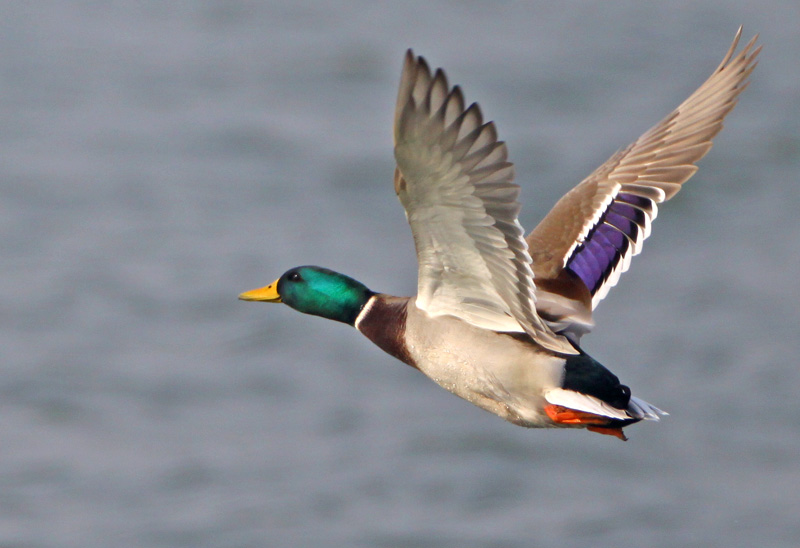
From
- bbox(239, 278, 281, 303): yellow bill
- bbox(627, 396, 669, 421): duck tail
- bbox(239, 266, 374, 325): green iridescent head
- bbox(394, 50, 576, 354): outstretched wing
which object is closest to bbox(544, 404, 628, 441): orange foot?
bbox(627, 396, 669, 421): duck tail

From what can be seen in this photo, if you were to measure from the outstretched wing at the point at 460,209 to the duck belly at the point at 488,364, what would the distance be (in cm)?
6

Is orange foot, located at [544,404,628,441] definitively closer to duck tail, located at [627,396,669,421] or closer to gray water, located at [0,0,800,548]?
duck tail, located at [627,396,669,421]

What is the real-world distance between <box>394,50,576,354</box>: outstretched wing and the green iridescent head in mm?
684

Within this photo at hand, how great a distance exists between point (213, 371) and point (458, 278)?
6.43 m

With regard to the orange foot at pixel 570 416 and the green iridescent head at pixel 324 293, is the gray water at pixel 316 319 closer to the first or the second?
the green iridescent head at pixel 324 293

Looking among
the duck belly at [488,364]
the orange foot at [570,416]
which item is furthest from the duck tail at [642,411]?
the duck belly at [488,364]

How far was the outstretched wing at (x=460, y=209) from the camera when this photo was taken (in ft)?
13.3

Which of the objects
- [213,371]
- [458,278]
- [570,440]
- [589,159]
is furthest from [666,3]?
[458,278]

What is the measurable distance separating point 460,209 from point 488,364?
0.90 metres

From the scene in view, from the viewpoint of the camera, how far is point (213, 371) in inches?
431

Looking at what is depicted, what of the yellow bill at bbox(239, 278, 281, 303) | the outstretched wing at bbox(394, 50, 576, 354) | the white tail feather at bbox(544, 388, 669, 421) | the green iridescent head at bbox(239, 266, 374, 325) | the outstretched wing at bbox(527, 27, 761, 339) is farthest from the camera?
the yellow bill at bbox(239, 278, 281, 303)

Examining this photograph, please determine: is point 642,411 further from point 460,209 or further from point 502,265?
point 460,209

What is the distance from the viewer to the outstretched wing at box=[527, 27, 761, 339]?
5.50 meters

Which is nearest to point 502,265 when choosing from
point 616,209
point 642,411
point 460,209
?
point 460,209
